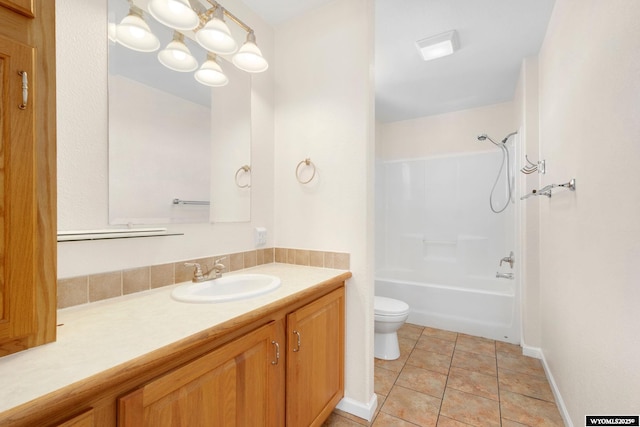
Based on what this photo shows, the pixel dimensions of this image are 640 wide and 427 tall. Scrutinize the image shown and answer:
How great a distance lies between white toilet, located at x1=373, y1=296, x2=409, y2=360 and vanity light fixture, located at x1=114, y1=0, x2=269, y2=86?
1884 mm

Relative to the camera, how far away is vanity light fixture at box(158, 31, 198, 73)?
1.32 metres

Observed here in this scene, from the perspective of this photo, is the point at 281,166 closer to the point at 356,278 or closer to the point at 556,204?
the point at 356,278

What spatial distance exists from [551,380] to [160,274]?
98.6 inches

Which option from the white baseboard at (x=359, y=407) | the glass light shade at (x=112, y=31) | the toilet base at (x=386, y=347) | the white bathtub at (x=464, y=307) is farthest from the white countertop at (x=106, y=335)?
the white bathtub at (x=464, y=307)

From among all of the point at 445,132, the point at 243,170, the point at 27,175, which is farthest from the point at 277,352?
the point at 445,132

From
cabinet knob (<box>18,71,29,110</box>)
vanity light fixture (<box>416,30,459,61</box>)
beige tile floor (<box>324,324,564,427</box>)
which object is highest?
vanity light fixture (<box>416,30,459,61</box>)

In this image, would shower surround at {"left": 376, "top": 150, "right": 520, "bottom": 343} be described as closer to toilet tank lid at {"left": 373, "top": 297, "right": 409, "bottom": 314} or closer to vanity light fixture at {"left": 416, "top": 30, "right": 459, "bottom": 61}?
toilet tank lid at {"left": 373, "top": 297, "right": 409, "bottom": 314}

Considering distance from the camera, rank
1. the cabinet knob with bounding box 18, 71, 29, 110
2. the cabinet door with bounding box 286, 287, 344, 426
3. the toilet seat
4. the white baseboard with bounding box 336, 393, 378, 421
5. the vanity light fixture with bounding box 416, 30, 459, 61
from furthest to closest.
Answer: the toilet seat, the vanity light fixture with bounding box 416, 30, 459, 61, the white baseboard with bounding box 336, 393, 378, 421, the cabinet door with bounding box 286, 287, 344, 426, the cabinet knob with bounding box 18, 71, 29, 110

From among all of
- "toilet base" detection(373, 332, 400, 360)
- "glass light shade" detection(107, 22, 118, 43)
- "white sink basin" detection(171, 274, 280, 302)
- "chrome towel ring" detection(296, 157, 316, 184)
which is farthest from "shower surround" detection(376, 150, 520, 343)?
"glass light shade" detection(107, 22, 118, 43)

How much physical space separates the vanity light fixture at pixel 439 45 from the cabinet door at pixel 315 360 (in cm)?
189

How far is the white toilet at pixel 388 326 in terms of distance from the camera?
2195 millimetres

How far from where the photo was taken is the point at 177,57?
53.8 inches

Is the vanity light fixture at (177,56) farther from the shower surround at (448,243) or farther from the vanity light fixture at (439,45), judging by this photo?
the shower surround at (448,243)

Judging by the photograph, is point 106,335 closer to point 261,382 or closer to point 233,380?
point 233,380
